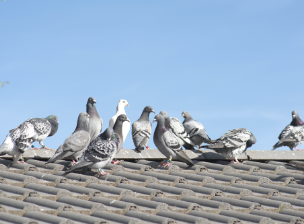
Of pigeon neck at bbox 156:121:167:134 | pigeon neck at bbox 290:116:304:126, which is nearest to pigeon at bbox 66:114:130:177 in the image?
pigeon neck at bbox 156:121:167:134

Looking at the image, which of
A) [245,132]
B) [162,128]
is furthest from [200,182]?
[245,132]

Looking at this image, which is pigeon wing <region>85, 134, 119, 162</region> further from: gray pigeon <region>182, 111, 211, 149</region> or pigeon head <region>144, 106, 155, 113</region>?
gray pigeon <region>182, 111, 211, 149</region>

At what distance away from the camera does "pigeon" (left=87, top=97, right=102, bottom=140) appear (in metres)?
8.17

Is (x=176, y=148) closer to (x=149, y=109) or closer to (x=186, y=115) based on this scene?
(x=149, y=109)

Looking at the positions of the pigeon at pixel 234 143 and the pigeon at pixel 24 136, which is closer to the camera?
the pigeon at pixel 24 136

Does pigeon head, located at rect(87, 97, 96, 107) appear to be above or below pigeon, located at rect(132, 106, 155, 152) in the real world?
above

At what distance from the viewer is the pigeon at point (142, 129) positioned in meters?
7.76

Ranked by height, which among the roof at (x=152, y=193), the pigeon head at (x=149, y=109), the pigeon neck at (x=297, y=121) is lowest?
the roof at (x=152, y=193)

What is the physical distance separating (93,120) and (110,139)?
195cm

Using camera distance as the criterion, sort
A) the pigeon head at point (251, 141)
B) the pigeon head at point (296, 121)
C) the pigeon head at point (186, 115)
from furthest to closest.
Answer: the pigeon head at point (296, 121)
the pigeon head at point (186, 115)
the pigeon head at point (251, 141)

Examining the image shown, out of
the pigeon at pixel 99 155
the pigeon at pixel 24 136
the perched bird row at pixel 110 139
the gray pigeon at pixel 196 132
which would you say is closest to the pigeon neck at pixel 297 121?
the gray pigeon at pixel 196 132

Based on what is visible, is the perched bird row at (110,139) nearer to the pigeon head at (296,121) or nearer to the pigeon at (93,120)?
the pigeon at (93,120)

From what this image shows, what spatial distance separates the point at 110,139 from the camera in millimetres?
6391

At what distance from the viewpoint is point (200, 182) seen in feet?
18.8
